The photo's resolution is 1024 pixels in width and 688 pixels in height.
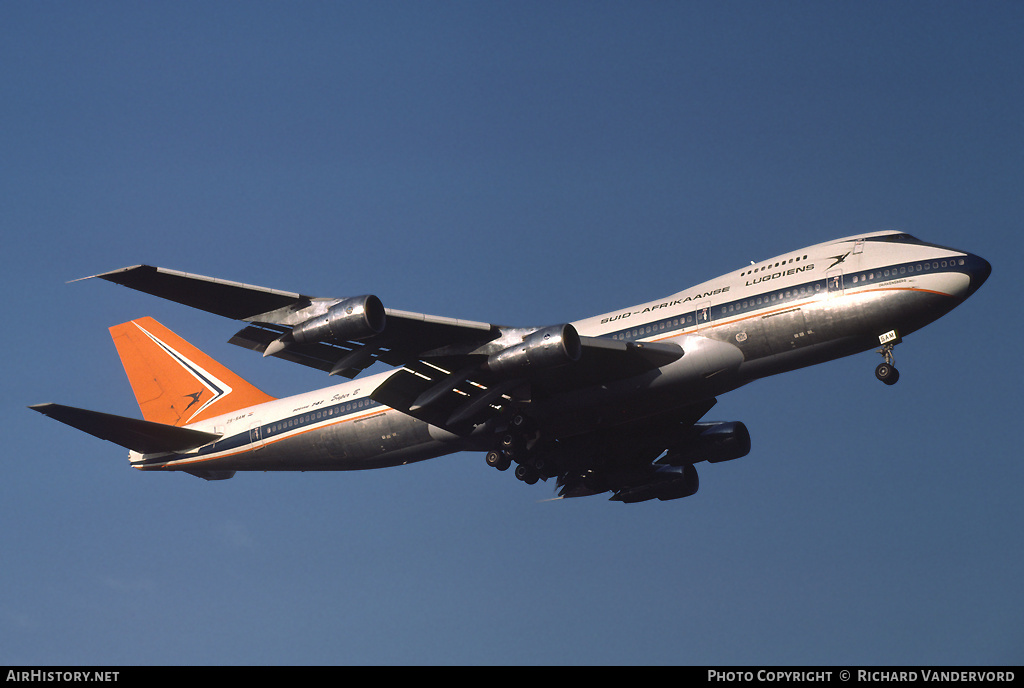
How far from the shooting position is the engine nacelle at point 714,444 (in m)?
38.9

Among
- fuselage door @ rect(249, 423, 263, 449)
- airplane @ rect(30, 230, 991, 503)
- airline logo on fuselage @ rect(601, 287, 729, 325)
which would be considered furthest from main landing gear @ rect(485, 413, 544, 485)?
fuselage door @ rect(249, 423, 263, 449)

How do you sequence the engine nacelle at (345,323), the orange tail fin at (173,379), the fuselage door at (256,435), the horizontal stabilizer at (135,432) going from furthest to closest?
the orange tail fin at (173,379)
the fuselage door at (256,435)
the horizontal stabilizer at (135,432)
the engine nacelle at (345,323)

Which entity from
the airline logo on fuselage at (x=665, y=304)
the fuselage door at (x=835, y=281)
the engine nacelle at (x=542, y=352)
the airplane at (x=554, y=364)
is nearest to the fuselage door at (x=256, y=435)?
the airplane at (x=554, y=364)

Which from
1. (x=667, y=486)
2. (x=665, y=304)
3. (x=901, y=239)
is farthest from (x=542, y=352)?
(x=667, y=486)

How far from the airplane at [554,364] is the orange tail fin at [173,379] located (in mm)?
1716

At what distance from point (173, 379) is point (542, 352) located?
21.1 meters

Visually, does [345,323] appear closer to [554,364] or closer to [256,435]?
[554,364]

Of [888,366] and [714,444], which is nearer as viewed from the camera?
[888,366]

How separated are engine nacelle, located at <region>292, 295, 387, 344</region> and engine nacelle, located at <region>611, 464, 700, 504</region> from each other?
17203 mm

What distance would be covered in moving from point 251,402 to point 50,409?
396 inches

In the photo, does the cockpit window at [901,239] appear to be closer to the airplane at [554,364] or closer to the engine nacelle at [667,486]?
the airplane at [554,364]

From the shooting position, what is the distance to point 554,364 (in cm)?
3052

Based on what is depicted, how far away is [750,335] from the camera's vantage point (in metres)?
31.4
